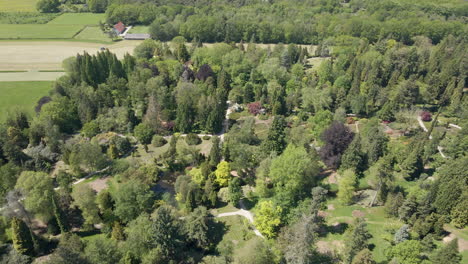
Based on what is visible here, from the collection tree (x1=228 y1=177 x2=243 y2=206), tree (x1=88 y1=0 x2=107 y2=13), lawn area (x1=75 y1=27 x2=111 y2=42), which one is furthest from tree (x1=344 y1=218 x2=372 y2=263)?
tree (x1=88 y1=0 x2=107 y2=13)

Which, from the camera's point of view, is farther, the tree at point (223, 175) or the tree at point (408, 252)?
the tree at point (223, 175)

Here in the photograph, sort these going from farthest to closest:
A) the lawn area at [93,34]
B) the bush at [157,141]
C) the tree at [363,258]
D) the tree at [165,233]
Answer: the lawn area at [93,34] < the bush at [157,141] < the tree at [165,233] < the tree at [363,258]

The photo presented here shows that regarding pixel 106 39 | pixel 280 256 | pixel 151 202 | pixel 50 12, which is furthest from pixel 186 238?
pixel 50 12

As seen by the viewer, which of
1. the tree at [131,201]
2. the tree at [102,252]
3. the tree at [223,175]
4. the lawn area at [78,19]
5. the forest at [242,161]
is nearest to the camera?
the tree at [102,252]

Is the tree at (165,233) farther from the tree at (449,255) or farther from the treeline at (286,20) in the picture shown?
the treeline at (286,20)

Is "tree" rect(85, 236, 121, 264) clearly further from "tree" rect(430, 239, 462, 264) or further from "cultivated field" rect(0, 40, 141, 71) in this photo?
"cultivated field" rect(0, 40, 141, 71)

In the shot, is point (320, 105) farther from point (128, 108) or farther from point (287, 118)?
point (128, 108)

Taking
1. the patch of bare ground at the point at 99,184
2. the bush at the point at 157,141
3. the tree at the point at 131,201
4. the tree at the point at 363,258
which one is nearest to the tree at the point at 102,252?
the tree at the point at 131,201
